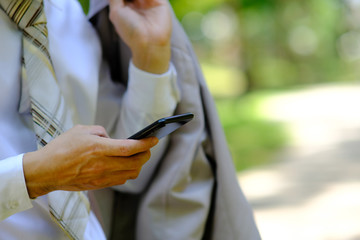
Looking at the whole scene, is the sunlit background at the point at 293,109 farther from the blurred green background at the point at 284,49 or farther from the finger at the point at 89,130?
the finger at the point at 89,130

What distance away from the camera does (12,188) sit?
1062mm

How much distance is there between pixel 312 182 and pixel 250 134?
328 centimetres

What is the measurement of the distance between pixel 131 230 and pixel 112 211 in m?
0.08

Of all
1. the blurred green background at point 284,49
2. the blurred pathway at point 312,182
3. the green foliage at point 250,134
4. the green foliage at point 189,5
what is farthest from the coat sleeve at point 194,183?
the blurred green background at point 284,49

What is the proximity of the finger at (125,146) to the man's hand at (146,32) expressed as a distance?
16.1 inches

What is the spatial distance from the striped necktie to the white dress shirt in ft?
0.14

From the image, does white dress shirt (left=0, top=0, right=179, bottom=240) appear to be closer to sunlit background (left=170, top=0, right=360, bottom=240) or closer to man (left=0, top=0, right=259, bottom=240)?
man (left=0, top=0, right=259, bottom=240)

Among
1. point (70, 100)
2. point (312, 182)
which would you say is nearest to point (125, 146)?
point (70, 100)

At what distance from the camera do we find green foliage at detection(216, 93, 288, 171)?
255 inches

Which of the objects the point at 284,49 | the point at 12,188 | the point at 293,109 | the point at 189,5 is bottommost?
the point at 284,49

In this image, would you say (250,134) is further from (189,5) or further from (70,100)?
(70,100)

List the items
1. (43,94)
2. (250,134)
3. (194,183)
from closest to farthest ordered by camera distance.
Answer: (43,94) < (194,183) < (250,134)

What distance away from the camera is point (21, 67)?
1251mm

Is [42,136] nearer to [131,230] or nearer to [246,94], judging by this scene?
[131,230]
